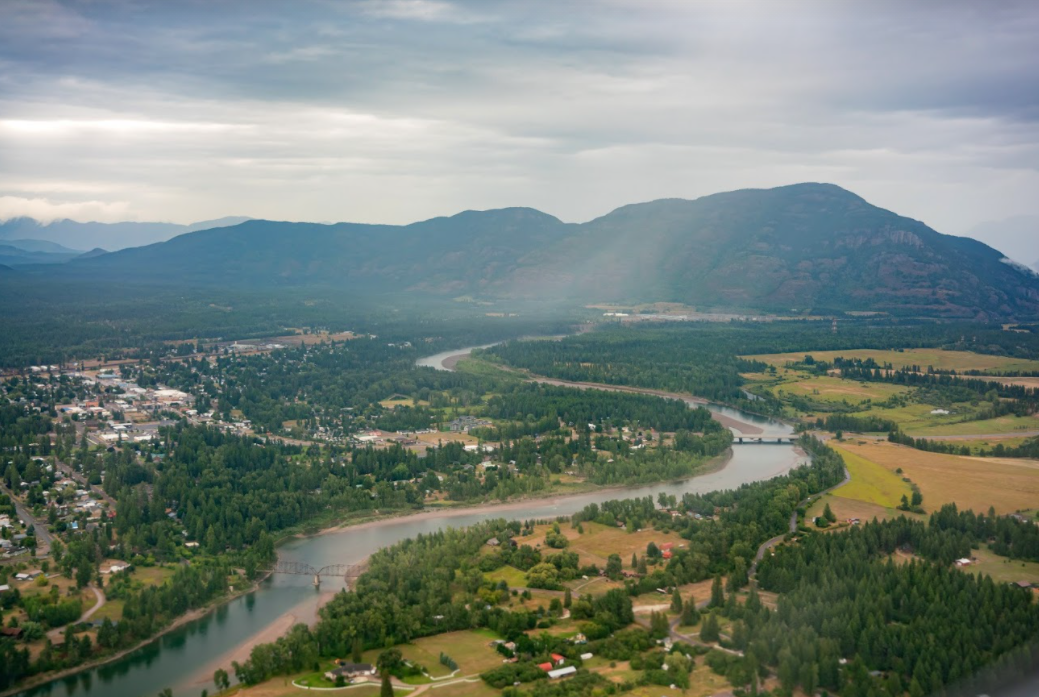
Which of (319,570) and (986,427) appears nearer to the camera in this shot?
(319,570)

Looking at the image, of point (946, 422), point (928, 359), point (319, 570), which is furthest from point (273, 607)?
point (928, 359)

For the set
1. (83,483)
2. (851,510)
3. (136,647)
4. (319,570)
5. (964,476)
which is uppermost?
(964,476)

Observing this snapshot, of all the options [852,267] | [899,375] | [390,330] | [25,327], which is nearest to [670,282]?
[852,267]

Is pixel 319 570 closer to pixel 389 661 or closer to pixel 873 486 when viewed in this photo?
pixel 389 661

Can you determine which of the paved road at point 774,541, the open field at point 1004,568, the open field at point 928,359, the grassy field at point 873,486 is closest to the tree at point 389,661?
the paved road at point 774,541

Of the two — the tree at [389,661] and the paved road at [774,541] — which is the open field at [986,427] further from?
the tree at [389,661]

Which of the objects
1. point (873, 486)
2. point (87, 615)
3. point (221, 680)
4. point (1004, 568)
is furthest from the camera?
point (873, 486)

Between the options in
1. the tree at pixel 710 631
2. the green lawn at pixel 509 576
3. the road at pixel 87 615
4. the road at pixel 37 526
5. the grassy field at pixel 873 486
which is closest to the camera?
the tree at pixel 710 631
